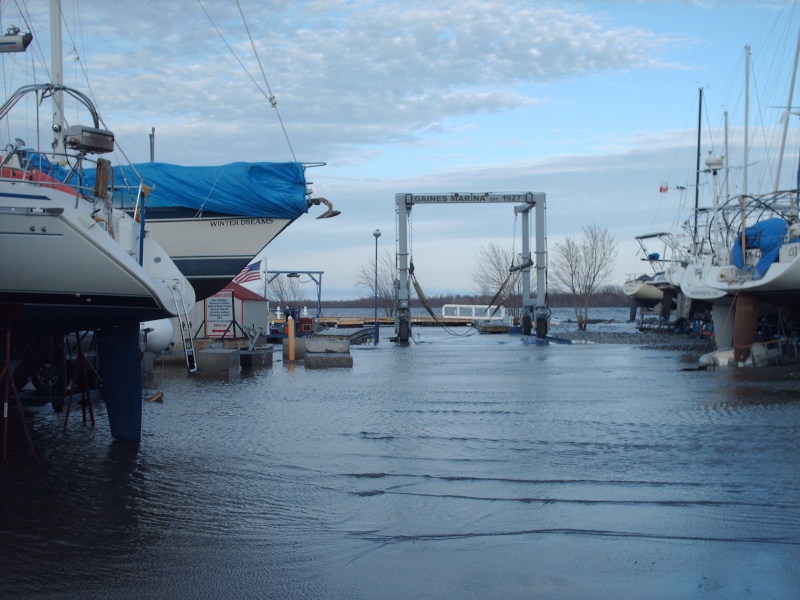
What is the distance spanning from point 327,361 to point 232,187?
223 inches

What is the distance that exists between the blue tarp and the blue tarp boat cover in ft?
41.5

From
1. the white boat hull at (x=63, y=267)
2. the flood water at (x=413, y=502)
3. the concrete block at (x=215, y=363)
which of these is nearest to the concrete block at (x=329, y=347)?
the concrete block at (x=215, y=363)

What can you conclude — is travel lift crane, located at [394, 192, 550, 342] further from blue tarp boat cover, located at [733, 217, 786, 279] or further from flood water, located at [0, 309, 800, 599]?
flood water, located at [0, 309, 800, 599]

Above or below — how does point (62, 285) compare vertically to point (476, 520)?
above

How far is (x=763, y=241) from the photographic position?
24375 millimetres

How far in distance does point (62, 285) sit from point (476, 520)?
5086 millimetres

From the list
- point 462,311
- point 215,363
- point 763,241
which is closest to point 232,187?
point 215,363

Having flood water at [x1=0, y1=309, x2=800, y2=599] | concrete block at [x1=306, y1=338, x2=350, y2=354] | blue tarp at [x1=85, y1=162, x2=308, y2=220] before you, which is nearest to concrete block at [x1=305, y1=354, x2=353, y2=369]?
concrete block at [x1=306, y1=338, x2=350, y2=354]

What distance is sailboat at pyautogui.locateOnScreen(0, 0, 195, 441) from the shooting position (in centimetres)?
868

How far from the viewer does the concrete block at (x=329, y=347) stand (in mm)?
24234

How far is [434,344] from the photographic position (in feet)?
122

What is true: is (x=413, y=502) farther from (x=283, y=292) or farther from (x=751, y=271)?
(x=283, y=292)

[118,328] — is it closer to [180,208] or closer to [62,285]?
[62,285]

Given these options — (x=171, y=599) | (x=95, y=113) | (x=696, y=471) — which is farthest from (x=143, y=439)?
(x=696, y=471)
